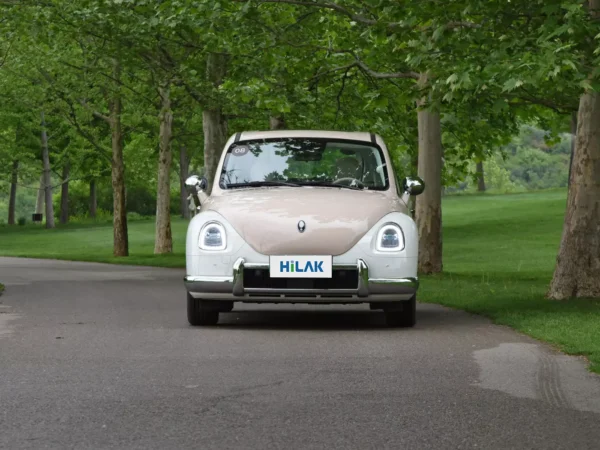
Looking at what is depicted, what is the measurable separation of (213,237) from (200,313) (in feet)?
3.16

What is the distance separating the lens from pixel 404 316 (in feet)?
41.0

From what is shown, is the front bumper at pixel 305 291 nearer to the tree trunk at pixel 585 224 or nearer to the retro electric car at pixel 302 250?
the retro electric car at pixel 302 250

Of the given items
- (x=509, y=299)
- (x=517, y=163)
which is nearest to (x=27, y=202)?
(x=517, y=163)

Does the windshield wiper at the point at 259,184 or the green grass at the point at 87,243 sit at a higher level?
the windshield wiper at the point at 259,184

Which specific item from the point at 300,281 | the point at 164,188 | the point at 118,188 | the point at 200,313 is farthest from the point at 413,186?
the point at 118,188

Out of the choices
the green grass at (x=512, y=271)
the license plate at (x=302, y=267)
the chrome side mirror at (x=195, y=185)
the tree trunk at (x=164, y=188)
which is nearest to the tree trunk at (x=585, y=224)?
the green grass at (x=512, y=271)

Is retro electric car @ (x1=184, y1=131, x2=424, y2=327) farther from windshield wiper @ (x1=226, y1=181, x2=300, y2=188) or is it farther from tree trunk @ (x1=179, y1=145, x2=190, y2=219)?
tree trunk @ (x1=179, y1=145, x2=190, y2=219)

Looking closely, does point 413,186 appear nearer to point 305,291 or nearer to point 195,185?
point 305,291

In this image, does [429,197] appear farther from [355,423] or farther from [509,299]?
[355,423]

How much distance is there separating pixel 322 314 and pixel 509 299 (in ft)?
10.7

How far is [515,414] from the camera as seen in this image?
721 cm

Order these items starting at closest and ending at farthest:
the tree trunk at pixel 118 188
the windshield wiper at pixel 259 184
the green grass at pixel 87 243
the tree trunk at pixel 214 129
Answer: the windshield wiper at pixel 259 184
the tree trunk at pixel 214 129
the green grass at pixel 87 243
the tree trunk at pixel 118 188

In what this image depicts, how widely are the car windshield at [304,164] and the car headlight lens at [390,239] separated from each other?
A: 1019mm

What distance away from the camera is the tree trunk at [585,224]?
15.9m
